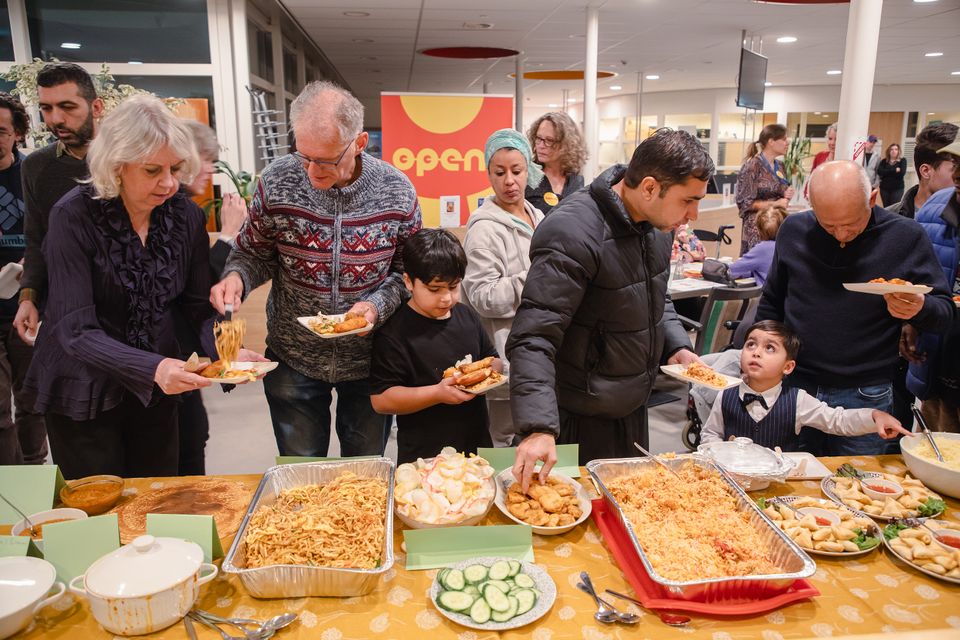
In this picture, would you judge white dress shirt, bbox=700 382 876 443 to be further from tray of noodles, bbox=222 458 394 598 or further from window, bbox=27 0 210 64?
window, bbox=27 0 210 64

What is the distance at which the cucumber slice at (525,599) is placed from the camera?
112cm

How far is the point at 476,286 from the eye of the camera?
2453mm

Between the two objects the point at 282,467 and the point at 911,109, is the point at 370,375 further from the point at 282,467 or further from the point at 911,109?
the point at 911,109

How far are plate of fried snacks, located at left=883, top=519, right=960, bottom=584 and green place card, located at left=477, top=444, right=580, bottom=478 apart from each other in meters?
0.67

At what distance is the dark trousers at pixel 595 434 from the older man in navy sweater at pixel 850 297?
66 centimetres

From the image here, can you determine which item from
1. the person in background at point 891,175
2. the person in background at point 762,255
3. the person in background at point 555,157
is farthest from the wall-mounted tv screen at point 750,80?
the person in background at point 555,157

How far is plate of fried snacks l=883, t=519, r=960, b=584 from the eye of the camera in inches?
48.3

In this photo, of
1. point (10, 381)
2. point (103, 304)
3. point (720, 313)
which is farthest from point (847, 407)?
point (10, 381)

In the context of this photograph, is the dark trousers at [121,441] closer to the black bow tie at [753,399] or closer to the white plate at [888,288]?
the black bow tie at [753,399]

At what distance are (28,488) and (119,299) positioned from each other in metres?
0.49

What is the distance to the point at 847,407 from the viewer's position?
6.61 ft

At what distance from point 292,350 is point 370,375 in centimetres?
28

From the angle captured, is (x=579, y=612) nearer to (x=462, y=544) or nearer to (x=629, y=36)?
(x=462, y=544)

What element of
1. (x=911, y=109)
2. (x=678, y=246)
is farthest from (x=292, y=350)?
(x=911, y=109)
